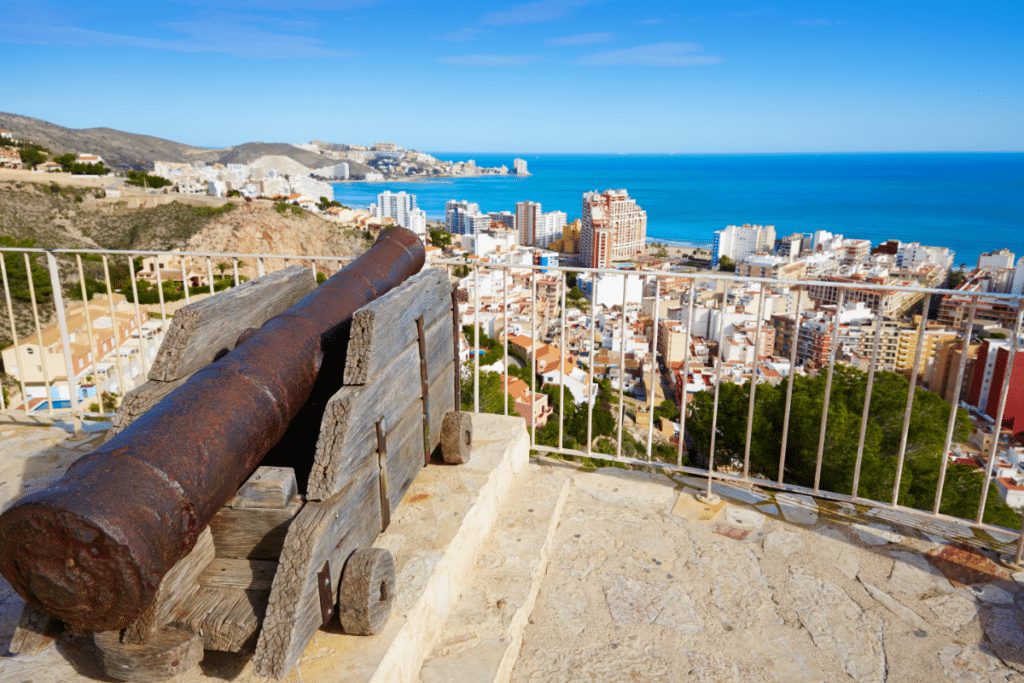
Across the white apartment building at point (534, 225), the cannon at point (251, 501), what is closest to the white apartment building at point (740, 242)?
the white apartment building at point (534, 225)

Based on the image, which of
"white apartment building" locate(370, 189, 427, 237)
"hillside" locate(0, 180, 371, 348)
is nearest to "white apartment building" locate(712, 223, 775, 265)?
"white apartment building" locate(370, 189, 427, 237)

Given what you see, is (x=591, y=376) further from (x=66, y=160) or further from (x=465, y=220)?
(x=465, y=220)

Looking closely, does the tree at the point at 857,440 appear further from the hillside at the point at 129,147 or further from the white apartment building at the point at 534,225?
the hillside at the point at 129,147

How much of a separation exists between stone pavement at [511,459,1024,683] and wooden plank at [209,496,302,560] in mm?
886

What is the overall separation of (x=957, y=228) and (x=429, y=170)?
11889 cm

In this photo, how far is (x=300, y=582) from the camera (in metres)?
1.33

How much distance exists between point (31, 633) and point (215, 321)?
0.86 metres

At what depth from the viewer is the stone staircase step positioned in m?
1.75

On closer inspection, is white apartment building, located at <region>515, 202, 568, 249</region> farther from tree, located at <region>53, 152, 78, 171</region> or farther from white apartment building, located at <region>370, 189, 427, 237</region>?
tree, located at <region>53, 152, 78, 171</region>

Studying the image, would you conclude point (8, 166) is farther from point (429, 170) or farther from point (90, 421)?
point (429, 170)

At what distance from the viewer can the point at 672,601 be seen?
2219mm

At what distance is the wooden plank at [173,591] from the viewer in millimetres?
1301

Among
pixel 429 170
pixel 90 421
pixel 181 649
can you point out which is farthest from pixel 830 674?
pixel 429 170

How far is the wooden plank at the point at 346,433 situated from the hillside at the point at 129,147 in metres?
77.7
